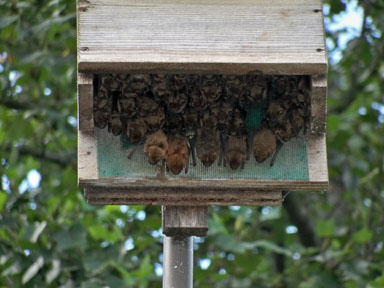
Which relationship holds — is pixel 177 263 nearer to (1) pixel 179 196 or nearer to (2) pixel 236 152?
(1) pixel 179 196

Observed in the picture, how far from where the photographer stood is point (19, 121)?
6742mm

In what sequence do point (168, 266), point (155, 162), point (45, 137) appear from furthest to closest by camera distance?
point (45, 137), point (155, 162), point (168, 266)

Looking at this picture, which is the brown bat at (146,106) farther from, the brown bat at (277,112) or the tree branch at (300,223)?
the tree branch at (300,223)

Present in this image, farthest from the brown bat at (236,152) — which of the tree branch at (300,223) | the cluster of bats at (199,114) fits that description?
the tree branch at (300,223)

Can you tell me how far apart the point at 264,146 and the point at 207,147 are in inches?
8.7

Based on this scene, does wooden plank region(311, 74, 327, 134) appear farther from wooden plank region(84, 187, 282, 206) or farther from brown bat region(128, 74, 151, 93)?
brown bat region(128, 74, 151, 93)

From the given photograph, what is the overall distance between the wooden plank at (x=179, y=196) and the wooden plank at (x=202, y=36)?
50cm

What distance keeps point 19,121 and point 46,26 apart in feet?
2.60

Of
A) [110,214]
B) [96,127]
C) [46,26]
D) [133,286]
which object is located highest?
[46,26]

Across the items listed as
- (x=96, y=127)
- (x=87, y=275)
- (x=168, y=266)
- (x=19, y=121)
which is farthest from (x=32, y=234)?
(x=168, y=266)

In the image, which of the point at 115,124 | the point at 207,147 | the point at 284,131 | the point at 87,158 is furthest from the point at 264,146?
the point at 87,158

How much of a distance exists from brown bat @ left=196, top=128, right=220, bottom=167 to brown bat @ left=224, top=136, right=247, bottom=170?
45 mm

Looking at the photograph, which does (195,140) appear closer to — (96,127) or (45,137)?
(96,127)

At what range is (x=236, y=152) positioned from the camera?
14.0ft
